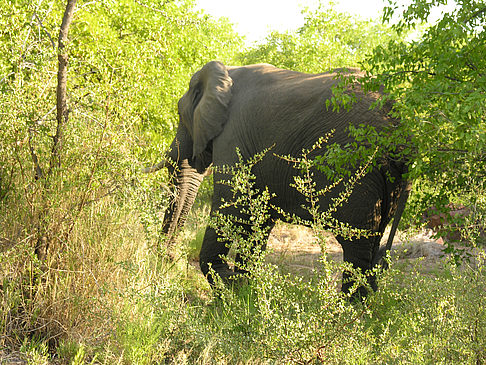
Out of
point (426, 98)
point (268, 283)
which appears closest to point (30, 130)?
point (268, 283)

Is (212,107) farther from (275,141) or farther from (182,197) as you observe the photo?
(182,197)

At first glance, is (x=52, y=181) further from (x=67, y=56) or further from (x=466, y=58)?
Result: (x=466, y=58)

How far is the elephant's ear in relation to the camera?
6.30m

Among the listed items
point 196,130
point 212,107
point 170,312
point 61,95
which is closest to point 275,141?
point 212,107

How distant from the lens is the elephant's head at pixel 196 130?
6.34 meters

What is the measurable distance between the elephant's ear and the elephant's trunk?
597mm

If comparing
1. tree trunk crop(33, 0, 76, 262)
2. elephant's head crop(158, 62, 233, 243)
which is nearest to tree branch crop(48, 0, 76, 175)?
tree trunk crop(33, 0, 76, 262)

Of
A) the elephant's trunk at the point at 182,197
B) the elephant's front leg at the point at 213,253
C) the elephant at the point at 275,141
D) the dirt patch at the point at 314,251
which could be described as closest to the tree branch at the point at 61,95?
the elephant at the point at 275,141

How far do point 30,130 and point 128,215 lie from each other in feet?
3.42

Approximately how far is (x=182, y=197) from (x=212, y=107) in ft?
4.55

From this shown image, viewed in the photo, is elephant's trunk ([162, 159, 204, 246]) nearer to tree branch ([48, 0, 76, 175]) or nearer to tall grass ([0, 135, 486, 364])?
tall grass ([0, 135, 486, 364])

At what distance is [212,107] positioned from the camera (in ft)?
20.8

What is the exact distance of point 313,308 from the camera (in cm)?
370

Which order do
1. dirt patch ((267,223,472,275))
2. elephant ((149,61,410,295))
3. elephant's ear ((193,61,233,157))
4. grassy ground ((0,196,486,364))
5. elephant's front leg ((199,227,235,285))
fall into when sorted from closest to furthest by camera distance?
grassy ground ((0,196,486,364)), elephant ((149,61,410,295)), elephant's front leg ((199,227,235,285)), elephant's ear ((193,61,233,157)), dirt patch ((267,223,472,275))
